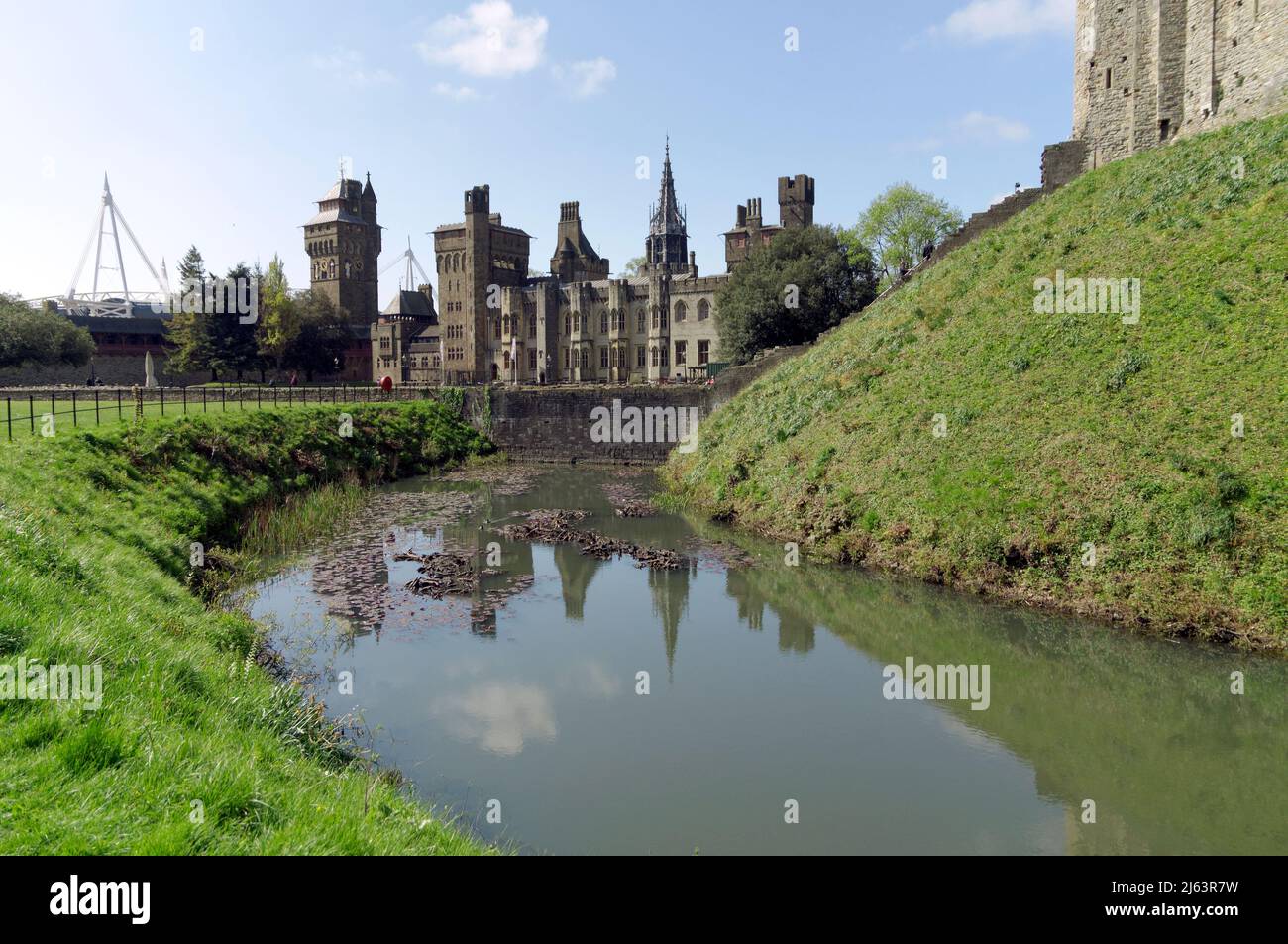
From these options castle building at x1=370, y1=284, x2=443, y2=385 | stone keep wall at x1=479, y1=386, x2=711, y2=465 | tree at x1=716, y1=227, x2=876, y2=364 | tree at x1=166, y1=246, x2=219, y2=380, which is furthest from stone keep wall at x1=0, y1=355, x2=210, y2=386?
tree at x1=716, y1=227, x2=876, y2=364

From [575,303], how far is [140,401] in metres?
50.3

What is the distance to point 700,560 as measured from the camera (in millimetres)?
20188

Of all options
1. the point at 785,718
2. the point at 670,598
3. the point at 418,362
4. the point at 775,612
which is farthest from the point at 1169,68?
the point at 418,362

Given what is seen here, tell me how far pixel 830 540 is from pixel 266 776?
14.9 metres

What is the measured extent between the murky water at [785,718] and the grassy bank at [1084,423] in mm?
1315

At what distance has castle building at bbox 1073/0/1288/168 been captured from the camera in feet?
81.6

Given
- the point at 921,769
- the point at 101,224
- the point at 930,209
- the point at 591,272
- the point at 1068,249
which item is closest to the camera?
the point at 921,769

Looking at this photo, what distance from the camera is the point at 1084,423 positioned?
1700 cm

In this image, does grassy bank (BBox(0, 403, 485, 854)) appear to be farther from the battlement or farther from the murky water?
the battlement

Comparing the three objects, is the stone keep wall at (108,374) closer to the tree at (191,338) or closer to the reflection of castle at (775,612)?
the tree at (191,338)

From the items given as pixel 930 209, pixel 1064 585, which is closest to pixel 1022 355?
pixel 1064 585

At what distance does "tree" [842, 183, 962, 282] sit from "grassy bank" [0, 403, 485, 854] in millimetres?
→ 51174

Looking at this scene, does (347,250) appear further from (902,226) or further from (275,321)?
(902,226)
